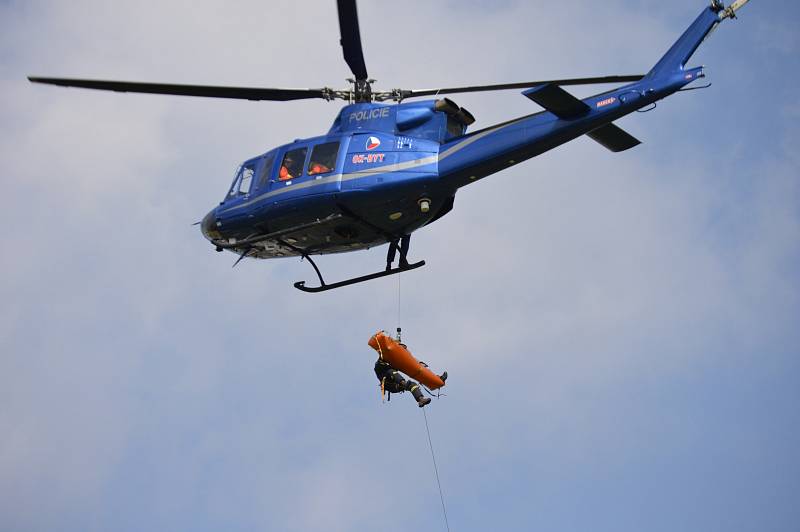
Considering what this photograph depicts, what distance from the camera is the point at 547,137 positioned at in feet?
68.4

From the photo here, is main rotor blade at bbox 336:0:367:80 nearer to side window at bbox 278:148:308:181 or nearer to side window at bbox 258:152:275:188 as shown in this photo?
side window at bbox 278:148:308:181

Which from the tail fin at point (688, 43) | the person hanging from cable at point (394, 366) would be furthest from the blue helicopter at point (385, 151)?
the person hanging from cable at point (394, 366)

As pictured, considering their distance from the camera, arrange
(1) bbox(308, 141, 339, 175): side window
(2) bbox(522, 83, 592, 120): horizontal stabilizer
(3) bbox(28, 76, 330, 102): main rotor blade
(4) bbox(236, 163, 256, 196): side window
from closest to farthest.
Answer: (2) bbox(522, 83, 592, 120): horizontal stabilizer, (3) bbox(28, 76, 330, 102): main rotor blade, (1) bbox(308, 141, 339, 175): side window, (4) bbox(236, 163, 256, 196): side window

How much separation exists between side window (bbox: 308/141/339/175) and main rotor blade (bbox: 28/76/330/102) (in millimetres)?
1246

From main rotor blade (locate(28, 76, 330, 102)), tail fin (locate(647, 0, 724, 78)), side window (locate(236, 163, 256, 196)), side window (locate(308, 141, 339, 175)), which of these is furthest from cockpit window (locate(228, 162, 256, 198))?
tail fin (locate(647, 0, 724, 78))

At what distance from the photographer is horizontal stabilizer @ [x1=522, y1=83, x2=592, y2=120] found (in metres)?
20.1

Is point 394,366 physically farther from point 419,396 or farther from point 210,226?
point 210,226

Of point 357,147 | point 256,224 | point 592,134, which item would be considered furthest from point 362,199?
point 592,134

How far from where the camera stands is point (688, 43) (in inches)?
801

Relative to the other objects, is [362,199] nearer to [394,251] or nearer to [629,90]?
[394,251]

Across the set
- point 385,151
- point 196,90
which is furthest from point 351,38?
point 196,90

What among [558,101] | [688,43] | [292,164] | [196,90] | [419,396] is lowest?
[419,396]

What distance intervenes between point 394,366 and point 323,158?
3870mm

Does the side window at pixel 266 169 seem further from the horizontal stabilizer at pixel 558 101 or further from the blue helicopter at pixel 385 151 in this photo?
the horizontal stabilizer at pixel 558 101
